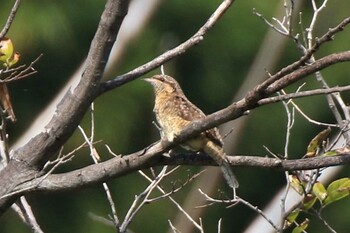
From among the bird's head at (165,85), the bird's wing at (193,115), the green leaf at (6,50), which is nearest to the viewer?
the green leaf at (6,50)

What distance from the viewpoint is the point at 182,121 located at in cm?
300

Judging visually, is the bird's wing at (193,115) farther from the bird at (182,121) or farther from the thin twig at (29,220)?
the thin twig at (29,220)

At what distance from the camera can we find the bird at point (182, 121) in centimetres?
277

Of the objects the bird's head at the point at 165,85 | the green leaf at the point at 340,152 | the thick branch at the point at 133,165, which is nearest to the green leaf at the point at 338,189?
the green leaf at the point at 340,152

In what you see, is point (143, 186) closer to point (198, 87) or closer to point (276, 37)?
point (198, 87)

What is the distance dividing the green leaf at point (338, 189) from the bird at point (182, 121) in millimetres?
290

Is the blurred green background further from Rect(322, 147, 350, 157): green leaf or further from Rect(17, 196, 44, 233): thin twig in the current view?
Rect(322, 147, 350, 157): green leaf

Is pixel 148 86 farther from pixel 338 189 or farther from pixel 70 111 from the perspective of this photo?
pixel 70 111

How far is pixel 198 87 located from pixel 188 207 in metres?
0.69

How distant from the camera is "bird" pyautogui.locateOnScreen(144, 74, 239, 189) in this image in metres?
2.77

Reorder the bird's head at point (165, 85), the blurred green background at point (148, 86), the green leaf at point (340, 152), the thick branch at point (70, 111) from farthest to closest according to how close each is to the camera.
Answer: the blurred green background at point (148, 86) → the bird's head at point (165, 85) → the green leaf at point (340, 152) → the thick branch at point (70, 111)

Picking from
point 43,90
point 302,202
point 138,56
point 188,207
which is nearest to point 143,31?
point 138,56

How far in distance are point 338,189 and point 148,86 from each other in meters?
2.05

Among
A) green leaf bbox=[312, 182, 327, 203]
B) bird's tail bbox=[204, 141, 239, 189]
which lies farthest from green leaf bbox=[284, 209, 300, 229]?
bird's tail bbox=[204, 141, 239, 189]
